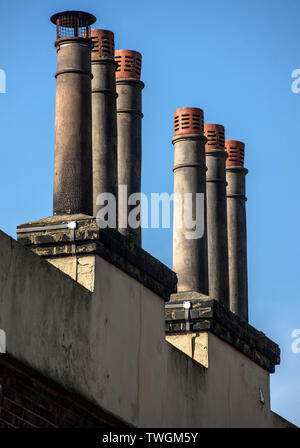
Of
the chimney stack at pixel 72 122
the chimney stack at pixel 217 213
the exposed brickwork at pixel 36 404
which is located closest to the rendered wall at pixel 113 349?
the exposed brickwork at pixel 36 404

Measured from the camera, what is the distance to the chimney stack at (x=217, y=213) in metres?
14.4

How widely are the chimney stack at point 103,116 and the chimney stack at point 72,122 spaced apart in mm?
944

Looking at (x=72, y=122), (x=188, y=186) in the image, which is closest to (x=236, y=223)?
(x=188, y=186)

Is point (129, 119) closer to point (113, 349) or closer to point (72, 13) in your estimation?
point (72, 13)

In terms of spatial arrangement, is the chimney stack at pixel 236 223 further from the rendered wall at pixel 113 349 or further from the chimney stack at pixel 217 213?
the rendered wall at pixel 113 349

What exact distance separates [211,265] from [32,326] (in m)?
6.19

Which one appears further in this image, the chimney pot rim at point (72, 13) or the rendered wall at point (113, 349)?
the chimney pot rim at point (72, 13)

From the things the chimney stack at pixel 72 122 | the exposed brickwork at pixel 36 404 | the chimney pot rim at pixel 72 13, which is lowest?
the exposed brickwork at pixel 36 404

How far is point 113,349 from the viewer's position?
9.92 meters

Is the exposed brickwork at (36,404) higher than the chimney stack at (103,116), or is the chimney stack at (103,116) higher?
the chimney stack at (103,116)

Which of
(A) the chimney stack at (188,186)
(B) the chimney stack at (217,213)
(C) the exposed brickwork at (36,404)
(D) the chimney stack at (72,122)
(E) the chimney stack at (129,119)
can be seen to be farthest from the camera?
(B) the chimney stack at (217,213)

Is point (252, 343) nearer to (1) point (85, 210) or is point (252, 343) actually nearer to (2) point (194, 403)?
(2) point (194, 403)

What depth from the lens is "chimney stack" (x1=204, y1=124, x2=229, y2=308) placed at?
1439 cm
